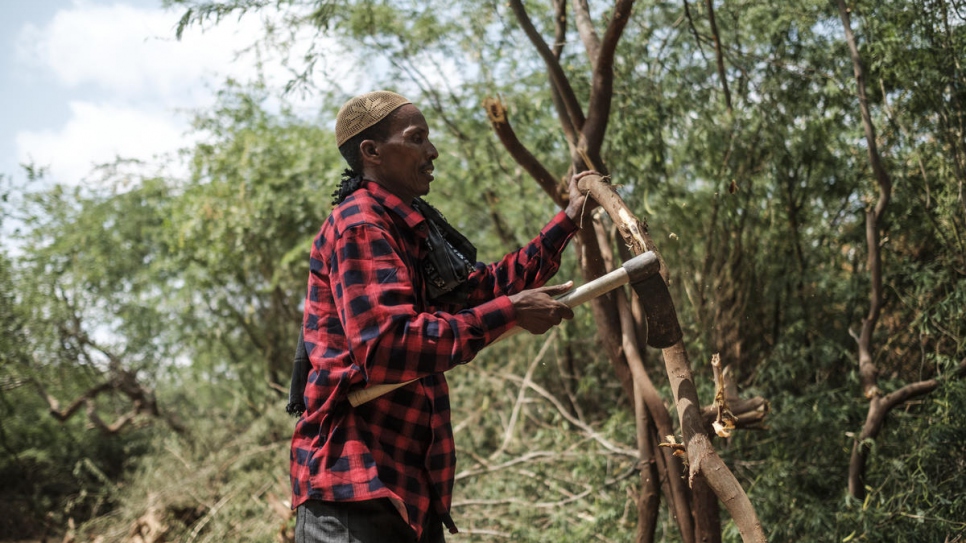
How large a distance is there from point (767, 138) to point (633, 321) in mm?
1844

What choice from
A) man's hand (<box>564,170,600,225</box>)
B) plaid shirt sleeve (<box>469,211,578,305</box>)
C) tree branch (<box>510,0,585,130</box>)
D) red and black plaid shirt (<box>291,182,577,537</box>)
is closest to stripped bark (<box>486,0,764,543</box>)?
tree branch (<box>510,0,585,130</box>)

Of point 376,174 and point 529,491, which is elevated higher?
point 376,174

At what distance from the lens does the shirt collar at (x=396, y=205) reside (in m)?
2.12

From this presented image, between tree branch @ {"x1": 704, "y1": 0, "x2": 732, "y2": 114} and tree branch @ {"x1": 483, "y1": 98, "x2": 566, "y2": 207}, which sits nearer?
tree branch @ {"x1": 483, "y1": 98, "x2": 566, "y2": 207}

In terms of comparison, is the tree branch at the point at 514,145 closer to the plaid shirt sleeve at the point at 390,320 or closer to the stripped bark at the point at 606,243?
the stripped bark at the point at 606,243

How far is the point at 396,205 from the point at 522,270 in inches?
19.4

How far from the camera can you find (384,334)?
6.03 feet

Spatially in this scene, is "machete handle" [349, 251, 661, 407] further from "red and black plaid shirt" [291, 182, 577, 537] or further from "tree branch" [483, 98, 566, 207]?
"tree branch" [483, 98, 566, 207]

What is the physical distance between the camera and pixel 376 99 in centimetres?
221

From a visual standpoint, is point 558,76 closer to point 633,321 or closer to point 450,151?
point 633,321

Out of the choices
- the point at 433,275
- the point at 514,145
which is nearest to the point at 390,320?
the point at 433,275

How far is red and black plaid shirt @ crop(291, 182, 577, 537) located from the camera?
186cm

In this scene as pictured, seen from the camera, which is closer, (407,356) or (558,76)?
(407,356)

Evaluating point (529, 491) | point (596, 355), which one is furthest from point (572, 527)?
point (596, 355)
